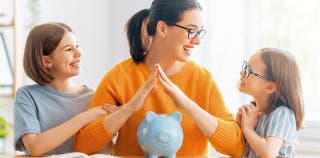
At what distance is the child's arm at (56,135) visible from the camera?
5.59ft

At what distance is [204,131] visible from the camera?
166cm

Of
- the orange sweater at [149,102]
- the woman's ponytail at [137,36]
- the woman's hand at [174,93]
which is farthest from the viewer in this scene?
the woman's ponytail at [137,36]

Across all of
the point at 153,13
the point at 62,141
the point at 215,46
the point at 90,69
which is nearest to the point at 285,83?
the point at 153,13

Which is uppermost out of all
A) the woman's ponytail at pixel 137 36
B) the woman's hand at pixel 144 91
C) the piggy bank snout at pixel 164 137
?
the woman's ponytail at pixel 137 36

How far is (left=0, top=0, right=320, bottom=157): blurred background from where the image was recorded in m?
2.96

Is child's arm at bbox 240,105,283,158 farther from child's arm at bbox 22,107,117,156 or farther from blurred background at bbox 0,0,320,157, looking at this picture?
blurred background at bbox 0,0,320,157

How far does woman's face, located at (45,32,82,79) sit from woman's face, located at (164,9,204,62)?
1.14 ft

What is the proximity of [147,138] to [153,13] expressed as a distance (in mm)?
461

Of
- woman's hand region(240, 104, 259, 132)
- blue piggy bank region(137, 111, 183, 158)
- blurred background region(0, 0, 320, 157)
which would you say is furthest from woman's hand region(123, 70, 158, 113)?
blurred background region(0, 0, 320, 157)

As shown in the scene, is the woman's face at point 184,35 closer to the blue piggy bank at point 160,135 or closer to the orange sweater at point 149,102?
the orange sweater at point 149,102

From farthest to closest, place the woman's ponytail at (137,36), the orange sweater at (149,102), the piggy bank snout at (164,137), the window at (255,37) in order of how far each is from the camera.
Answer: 1. the window at (255,37)
2. the woman's ponytail at (137,36)
3. the orange sweater at (149,102)
4. the piggy bank snout at (164,137)

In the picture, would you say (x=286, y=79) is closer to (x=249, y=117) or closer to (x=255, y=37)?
(x=249, y=117)

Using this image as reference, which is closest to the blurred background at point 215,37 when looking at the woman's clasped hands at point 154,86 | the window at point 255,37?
the window at point 255,37

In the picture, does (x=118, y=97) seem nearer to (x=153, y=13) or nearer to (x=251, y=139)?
(x=153, y=13)
